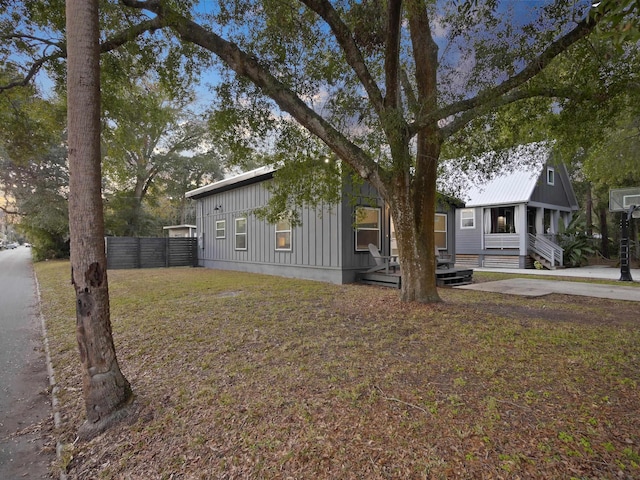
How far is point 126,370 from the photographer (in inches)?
140

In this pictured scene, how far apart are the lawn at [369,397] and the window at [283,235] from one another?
5909mm

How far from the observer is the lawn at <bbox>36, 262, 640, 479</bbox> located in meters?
2.06

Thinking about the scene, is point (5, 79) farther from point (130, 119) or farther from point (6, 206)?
point (6, 206)

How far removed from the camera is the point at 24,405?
3133 millimetres

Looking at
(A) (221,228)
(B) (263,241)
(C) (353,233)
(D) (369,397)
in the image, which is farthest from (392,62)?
(A) (221,228)

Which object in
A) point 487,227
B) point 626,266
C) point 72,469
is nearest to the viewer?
point 72,469

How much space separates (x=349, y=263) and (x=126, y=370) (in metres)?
6.69

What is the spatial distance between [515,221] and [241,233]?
1219 centimetres

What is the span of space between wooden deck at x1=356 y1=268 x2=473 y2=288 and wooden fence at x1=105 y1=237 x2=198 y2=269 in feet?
36.7

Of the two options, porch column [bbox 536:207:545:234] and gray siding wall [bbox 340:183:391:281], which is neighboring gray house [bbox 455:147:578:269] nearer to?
porch column [bbox 536:207:545:234]

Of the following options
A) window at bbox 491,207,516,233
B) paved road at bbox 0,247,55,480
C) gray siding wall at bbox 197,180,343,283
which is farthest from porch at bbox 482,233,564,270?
paved road at bbox 0,247,55,480

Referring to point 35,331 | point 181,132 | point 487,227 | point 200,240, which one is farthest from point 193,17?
point 181,132

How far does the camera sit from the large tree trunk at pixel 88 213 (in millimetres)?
Answer: 2564

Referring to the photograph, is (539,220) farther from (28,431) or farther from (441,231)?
(28,431)
